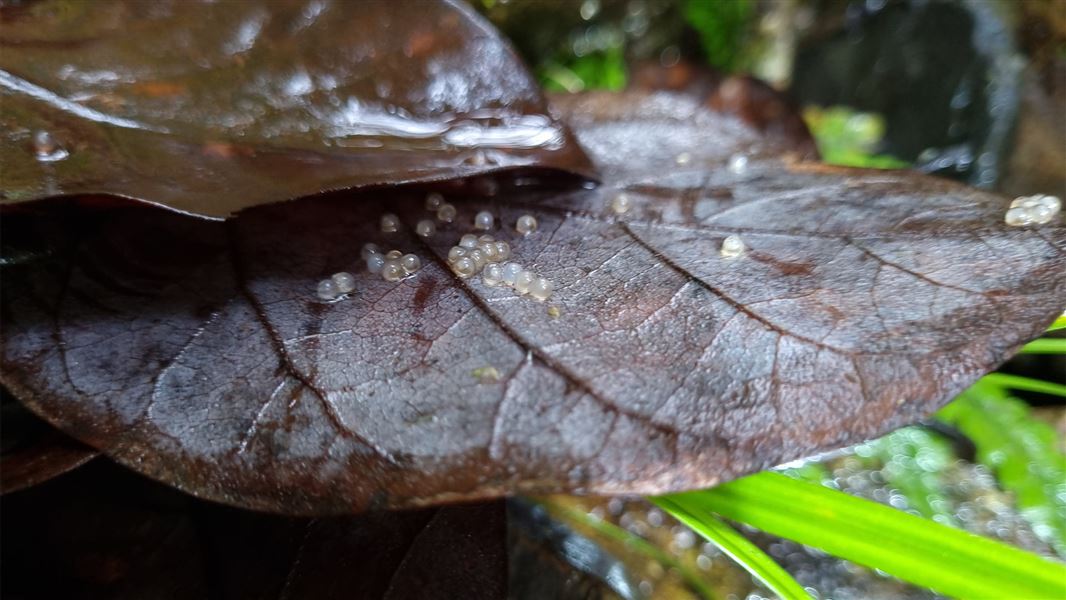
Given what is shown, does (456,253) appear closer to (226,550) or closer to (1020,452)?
(226,550)

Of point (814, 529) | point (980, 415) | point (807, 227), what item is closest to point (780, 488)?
point (814, 529)

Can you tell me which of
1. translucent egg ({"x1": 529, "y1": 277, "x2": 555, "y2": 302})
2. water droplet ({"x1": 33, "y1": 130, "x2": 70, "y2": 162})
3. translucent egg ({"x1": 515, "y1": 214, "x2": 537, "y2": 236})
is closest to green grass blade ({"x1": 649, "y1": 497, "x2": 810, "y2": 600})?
translucent egg ({"x1": 529, "y1": 277, "x2": 555, "y2": 302})

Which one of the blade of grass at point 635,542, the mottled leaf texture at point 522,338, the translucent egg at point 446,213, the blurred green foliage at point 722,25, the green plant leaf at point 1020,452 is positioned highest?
the blurred green foliage at point 722,25

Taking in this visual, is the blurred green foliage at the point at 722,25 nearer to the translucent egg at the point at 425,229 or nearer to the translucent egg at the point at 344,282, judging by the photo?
the translucent egg at the point at 425,229

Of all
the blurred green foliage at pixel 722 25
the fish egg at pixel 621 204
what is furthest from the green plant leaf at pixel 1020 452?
the blurred green foliage at pixel 722 25

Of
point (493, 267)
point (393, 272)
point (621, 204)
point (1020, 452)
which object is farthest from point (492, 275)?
point (1020, 452)

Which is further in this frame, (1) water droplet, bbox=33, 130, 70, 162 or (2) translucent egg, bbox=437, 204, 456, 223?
(2) translucent egg, bbox=437, 204, 456, 223

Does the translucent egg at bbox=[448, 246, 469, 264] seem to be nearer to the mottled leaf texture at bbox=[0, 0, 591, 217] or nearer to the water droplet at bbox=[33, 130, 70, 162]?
the mottled leaf texture at bbox=[0, 0, 591, 217]
